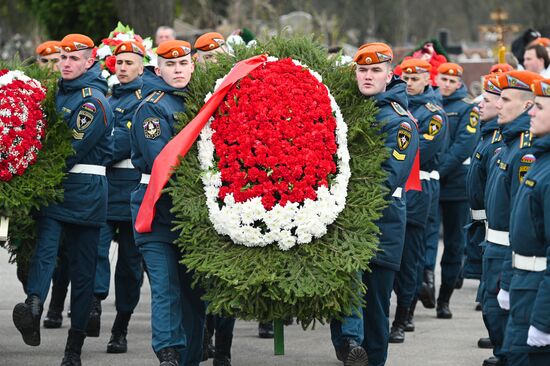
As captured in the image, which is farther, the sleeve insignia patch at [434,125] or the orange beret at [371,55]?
the sleeve insignia patch at [434,125]

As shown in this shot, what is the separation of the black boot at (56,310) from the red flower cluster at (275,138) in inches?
147

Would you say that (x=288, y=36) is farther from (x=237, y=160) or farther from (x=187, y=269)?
(x=187, y=269)

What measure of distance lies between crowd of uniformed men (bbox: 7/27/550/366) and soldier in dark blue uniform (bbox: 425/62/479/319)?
849 millimetres

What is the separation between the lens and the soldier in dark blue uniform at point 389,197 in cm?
806

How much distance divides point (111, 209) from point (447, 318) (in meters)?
3.72

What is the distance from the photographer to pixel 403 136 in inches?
318

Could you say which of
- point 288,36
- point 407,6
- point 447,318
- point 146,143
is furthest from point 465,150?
point 407,6

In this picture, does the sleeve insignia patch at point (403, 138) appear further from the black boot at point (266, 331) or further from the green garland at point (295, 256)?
the black boot at point (266, 331)

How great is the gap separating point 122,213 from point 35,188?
133 cm

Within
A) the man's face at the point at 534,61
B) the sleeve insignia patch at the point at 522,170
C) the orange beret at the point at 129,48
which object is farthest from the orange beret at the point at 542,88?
the man's face at the point at 534,61

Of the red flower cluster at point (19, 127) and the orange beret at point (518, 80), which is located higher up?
the orange beret at point (518, 80)

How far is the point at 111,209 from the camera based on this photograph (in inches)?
396

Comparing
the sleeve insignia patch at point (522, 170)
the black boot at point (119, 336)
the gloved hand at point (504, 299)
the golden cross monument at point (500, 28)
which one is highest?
the golden cross monument at point (500, 28)

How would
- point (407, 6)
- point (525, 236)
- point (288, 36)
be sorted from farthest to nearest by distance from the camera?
point (407, 6), point (288, 36), point (525, 236)
